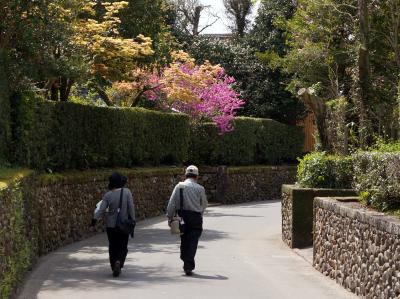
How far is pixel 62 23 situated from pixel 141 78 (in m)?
13.6

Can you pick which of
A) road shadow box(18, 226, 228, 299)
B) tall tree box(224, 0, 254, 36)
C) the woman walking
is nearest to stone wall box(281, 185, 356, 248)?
road shadow box(18, 226, 228, 299)

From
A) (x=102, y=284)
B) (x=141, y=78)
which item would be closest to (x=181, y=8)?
(x=141, y=78)

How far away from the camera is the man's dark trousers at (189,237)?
1402 centimetres

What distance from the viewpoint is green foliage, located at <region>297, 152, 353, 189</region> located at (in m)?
18.9

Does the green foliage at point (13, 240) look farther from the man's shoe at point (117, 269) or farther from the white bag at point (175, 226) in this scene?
the white bag at point (175, 226)

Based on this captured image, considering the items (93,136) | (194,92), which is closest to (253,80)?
(194,92)

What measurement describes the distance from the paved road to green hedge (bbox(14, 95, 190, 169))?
2.28 metres

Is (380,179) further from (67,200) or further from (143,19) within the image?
(143,19)

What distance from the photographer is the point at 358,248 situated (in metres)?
12.2

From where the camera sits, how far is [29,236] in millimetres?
14859

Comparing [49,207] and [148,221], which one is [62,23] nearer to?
[49,207]

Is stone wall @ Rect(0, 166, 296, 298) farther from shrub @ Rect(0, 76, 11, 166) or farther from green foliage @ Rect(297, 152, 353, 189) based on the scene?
green foliage @ Rect(297, 152, 353, 189)

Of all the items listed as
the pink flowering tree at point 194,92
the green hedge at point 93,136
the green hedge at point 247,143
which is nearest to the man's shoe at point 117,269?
the green hedge at point 93,136

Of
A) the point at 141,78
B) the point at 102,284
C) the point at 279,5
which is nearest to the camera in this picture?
the point at 102,284
